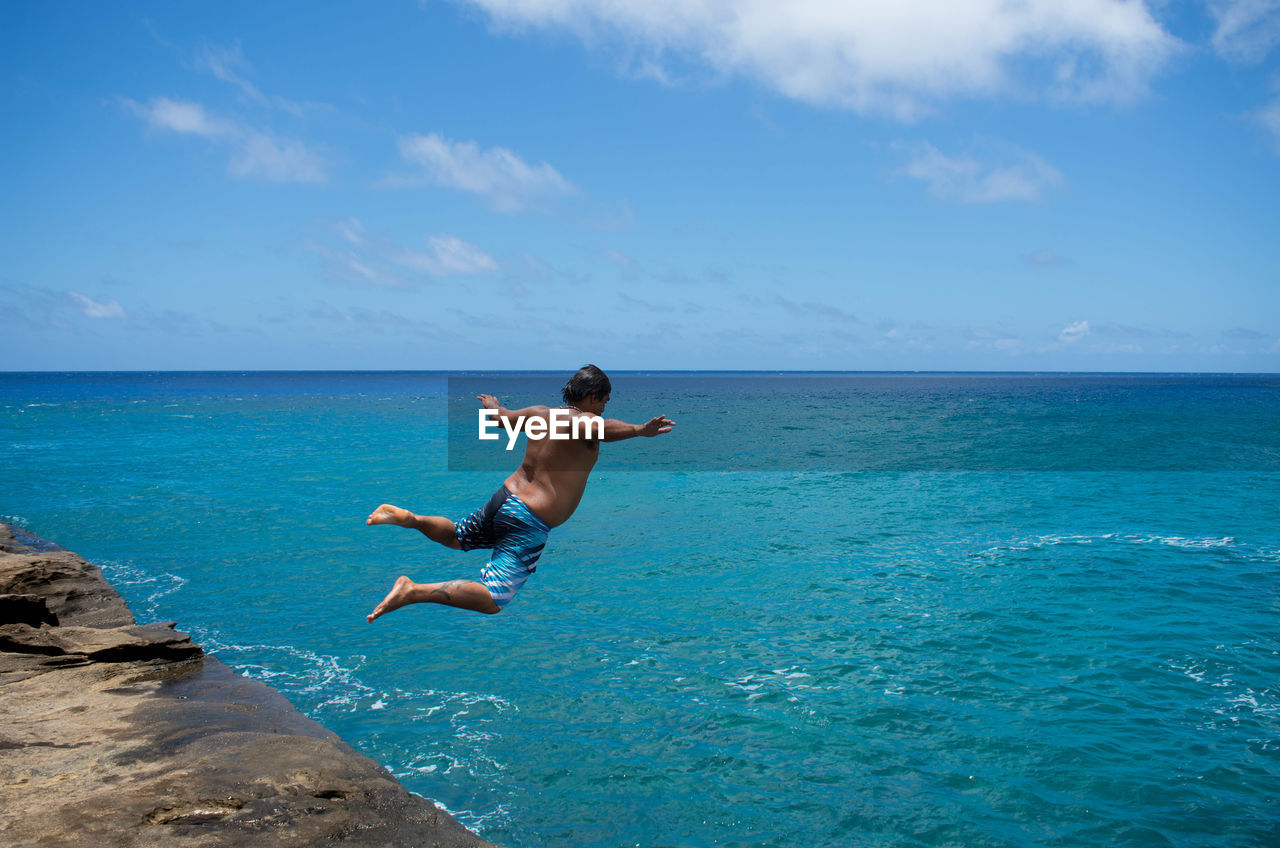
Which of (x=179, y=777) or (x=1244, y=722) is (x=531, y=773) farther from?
(x=1244, y=722)

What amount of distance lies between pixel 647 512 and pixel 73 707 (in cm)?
1819

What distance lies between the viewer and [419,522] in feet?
21.1

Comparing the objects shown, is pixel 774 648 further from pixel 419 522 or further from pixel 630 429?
pixel 419 522

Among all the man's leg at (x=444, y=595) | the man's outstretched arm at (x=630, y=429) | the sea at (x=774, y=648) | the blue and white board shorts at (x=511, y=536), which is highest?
the man's outstretched arm at (x=630, y=429)

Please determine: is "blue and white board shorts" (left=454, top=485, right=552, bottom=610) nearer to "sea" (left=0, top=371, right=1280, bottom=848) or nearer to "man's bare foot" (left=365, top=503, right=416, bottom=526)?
"man's bare foot" (left=365, top=503, right=416, bottom=526)

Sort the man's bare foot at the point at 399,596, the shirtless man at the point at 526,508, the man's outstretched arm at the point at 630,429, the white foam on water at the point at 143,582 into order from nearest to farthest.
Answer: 1. the man's bare foot at the point at 399,596
2. the man's outstretched arm at the point at 630,429
3. the shirtless man at the point at 526,508
4. the white foam on water at the point at 143,582

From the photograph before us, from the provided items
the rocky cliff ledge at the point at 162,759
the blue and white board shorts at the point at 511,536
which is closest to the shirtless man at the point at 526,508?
the blue and white board shorts at the point at 511,536

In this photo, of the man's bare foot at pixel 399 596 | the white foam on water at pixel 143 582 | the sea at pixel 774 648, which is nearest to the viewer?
the man's bare foot at pixel 399 596

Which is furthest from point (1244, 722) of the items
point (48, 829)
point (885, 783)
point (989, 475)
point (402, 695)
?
point (989, 475)

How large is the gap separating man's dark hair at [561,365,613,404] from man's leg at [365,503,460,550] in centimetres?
140

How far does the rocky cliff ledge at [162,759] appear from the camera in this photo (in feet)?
18.4

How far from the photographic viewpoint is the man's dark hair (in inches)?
247

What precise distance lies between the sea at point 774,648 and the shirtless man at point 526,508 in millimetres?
3031

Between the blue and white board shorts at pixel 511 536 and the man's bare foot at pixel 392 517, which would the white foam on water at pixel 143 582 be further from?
the blue and white board shorts at pixel 511 536
